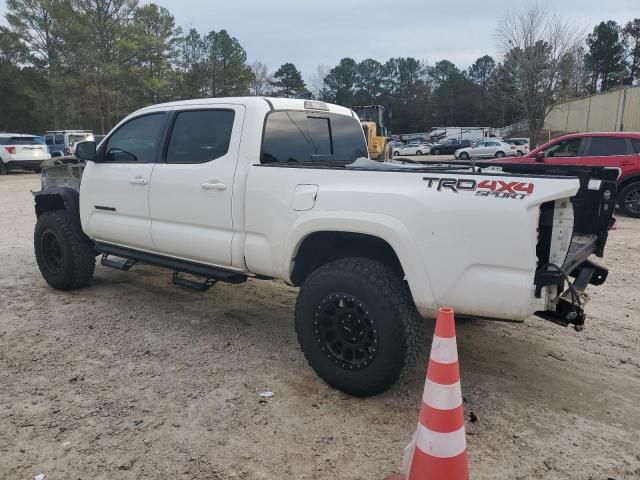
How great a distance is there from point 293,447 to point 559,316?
1.72 m

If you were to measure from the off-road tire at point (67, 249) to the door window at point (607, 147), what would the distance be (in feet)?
32.8

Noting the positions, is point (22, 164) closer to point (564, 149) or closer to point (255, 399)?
point (564, 149)

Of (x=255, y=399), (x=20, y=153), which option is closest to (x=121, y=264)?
(x=255, y=399)

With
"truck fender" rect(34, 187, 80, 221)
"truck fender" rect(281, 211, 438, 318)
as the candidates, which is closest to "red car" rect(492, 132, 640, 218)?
"truck fender" rect(34, 187, 80, 221)

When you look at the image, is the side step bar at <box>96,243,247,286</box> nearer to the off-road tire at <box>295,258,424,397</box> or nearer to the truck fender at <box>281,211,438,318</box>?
the off-road tire at <box>295,258,424,397</box>

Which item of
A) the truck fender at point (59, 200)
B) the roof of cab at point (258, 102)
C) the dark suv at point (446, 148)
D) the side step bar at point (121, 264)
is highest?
the roof of cab at point (258, 102)

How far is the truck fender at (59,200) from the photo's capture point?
5.49 metres

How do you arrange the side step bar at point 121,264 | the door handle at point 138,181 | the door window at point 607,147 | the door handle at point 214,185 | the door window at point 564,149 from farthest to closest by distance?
the door window at point 564,149 < the door window at point 607,147 < the side step bar at point 121,264 < the door handle at point 138,181 < the door handle at point 214,185

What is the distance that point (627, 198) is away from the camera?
1083cm

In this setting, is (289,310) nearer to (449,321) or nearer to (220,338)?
(220,338)

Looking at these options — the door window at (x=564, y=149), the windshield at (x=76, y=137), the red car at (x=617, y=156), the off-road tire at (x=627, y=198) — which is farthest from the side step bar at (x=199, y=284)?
the windshield at (x=76, y=137)

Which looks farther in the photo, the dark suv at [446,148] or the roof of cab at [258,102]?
the dark suv at [446,148]

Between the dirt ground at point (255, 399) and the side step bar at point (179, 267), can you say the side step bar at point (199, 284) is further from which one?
the dirt ground at point (255, 399)

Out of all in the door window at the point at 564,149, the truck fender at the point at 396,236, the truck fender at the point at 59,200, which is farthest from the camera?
the door window at the point at 564,149
